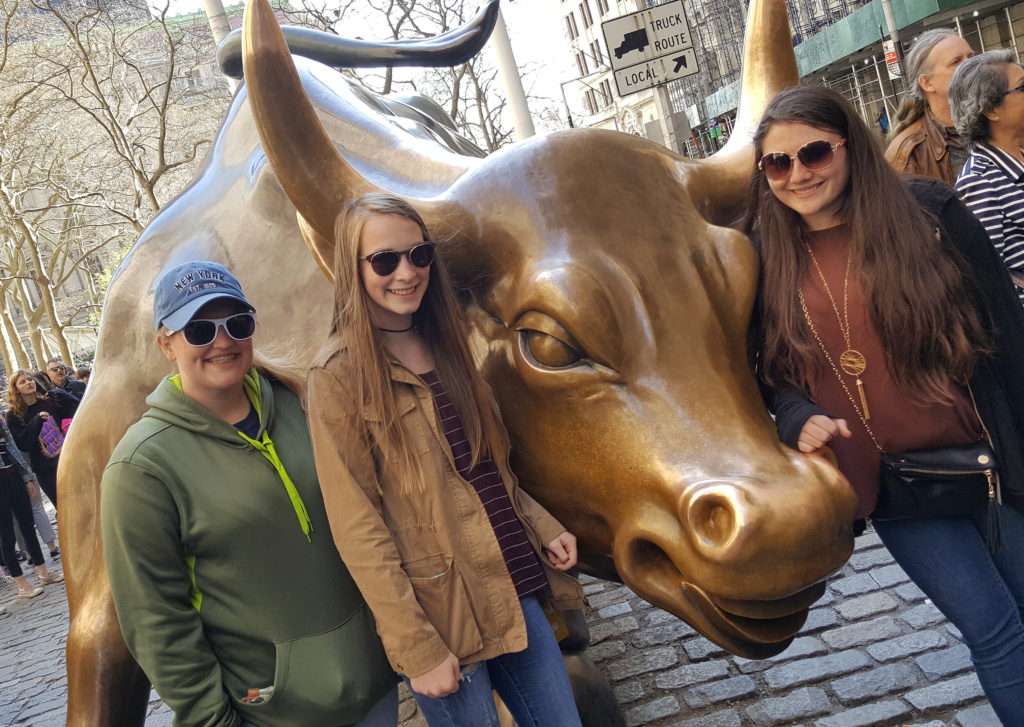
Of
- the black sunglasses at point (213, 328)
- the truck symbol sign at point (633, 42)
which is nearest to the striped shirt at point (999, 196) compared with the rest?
the black sunglasses at point (213, 328)

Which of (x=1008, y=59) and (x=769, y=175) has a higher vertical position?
(x=1008, y=59)

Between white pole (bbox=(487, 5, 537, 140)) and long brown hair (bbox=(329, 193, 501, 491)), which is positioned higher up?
white pole (bbox=(487, 5, 537, 140))

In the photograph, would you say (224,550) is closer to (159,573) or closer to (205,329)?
(159,573)

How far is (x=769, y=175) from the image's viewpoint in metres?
2.40

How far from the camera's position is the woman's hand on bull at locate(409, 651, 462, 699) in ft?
7.04

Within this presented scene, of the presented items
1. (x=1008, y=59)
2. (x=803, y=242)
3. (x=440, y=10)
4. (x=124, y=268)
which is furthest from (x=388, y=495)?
(x=440, y=10)

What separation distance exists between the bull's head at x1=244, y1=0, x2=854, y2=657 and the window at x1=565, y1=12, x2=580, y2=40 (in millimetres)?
73913

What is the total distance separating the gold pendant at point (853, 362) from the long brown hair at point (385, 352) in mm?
914

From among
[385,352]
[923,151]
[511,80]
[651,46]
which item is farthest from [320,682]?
[511,80]

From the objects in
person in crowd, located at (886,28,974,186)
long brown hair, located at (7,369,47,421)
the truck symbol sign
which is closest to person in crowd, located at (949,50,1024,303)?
person in crowd, located at (886,28,974,186)

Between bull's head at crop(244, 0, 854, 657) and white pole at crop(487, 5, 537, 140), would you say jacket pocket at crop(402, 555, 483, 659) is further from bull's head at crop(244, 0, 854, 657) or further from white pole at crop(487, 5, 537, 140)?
white pole at crop(487, 5, 537, 140)

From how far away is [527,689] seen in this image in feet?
7.82

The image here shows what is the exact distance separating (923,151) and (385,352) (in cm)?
320

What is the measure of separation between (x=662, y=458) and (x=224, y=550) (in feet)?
3.52
